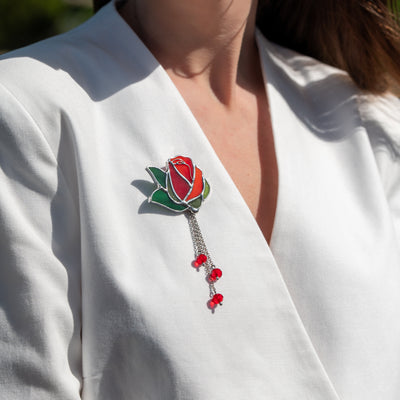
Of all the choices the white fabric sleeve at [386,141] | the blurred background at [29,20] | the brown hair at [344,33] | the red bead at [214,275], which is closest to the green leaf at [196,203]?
the red bead at [214,275]

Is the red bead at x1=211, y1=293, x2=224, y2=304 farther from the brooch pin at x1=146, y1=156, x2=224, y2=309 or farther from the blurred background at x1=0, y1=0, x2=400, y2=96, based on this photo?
the blurred background at x1=0, y1=0, x2=400, y2=96

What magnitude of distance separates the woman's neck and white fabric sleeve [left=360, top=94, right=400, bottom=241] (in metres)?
0.34

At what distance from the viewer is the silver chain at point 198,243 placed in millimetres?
1229

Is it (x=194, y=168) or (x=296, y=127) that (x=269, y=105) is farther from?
(x=194, y=168)

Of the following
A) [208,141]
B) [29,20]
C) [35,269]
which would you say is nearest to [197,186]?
[208,141]

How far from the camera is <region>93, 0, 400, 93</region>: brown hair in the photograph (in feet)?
5.74

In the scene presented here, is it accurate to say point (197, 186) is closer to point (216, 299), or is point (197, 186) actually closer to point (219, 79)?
point (216, 299)

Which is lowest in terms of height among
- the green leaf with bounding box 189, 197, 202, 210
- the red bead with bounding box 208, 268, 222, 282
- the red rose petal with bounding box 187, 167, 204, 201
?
the red bead with bounding box 208, 268, 222, 282

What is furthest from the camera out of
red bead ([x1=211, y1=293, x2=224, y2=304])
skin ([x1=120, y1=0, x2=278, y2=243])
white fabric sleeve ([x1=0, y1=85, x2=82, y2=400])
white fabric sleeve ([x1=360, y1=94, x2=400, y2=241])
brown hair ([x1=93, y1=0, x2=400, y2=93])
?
brown hair ([x1=93, y1=0, x2=400, y2=93])

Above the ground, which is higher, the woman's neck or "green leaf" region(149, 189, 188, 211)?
the woman's neck

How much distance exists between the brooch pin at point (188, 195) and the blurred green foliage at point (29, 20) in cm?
509

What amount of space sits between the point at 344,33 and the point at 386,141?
346 mm

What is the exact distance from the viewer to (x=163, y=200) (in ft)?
4.09

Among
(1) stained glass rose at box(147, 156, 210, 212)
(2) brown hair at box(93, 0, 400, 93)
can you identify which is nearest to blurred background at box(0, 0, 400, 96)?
(2) brown hair at box(93, 0, 400, 93)
